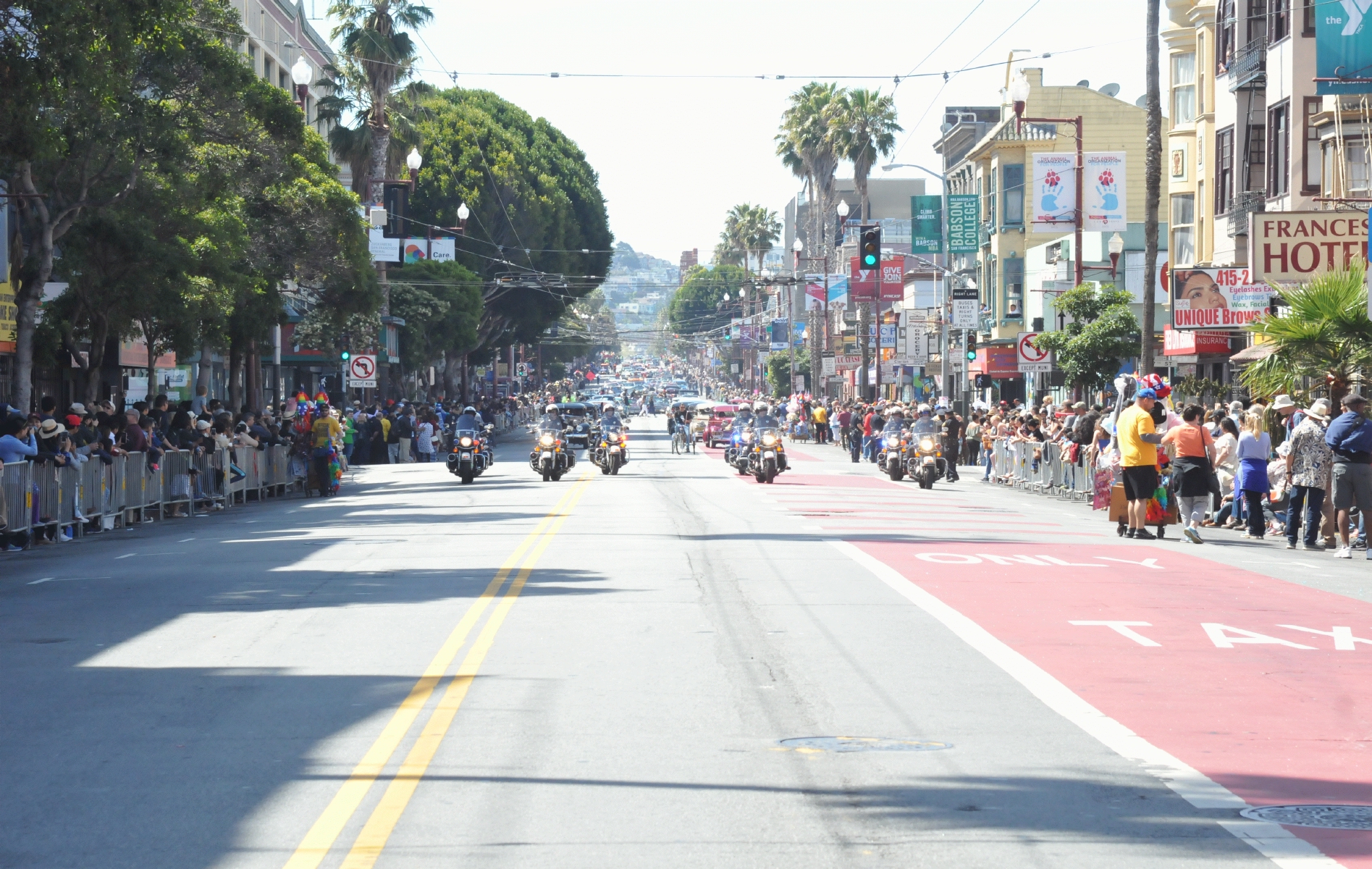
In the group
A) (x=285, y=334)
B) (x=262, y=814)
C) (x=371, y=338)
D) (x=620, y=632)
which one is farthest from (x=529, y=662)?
(x=285, y=334)

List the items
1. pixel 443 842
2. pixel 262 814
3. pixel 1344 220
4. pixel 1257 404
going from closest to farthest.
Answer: pixel 443 842
pixel 262 814
pixel 1257 404
pixel 1344 220

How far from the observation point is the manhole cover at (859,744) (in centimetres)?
833

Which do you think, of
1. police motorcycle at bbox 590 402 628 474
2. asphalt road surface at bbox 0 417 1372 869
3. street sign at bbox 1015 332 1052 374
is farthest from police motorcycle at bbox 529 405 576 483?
asphalt road surface at bbox 0 417 1372 869

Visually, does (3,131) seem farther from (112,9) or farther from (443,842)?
(443,842)

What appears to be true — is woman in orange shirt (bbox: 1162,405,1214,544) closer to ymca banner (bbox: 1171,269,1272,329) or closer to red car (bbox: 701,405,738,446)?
ymca banner (bbox: 1171,269,1272,329)

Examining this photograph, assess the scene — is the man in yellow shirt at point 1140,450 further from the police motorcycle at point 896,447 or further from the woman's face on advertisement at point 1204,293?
the police motorcycle at point 896,447

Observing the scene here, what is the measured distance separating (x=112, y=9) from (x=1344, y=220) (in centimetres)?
1914

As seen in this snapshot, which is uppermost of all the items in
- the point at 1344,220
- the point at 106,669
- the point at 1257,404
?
the point at 1344,220

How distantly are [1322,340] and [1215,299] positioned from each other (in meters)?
10.3

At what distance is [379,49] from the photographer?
56.0 metres

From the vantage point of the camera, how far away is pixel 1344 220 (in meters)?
27.6

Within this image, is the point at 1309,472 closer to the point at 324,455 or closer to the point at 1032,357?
the point at 324,455

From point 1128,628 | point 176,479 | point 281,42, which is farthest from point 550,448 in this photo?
point 281,42

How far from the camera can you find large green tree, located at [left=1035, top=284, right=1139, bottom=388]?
39969 mm
